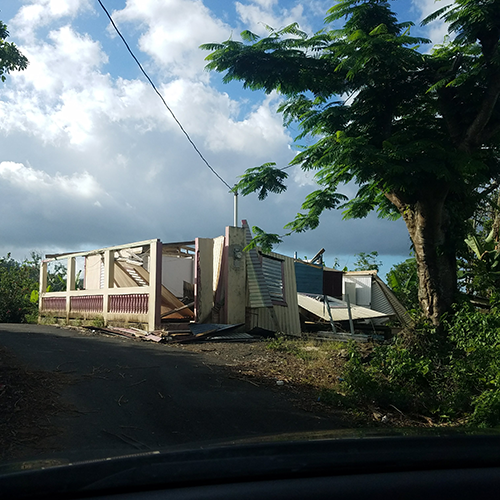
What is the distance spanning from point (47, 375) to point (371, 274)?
638 inches

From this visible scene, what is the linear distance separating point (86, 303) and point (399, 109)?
1158cm

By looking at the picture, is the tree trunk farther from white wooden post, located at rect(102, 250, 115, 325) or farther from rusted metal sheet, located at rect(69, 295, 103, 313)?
rusted metal sheet, located at rect(69, 295, 103, 313)

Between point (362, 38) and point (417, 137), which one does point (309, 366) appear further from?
point (362, 38)

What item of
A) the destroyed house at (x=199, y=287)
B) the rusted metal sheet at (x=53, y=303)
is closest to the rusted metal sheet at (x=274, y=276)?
the destroyed house at (x=199, y=287)

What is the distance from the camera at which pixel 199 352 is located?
9531mm

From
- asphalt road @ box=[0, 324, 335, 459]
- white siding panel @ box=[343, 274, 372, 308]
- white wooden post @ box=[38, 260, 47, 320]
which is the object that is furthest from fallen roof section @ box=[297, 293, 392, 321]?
white wooden post @ box=[38, 260, 47, 320]

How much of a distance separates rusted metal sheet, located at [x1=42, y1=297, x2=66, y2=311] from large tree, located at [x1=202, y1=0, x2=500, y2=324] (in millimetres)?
11462

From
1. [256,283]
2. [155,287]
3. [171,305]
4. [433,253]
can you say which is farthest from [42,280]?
[433,253]

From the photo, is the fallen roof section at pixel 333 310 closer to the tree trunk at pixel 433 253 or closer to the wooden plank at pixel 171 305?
the wooden plank at pixel 171 305

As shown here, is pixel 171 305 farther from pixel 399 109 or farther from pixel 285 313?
pixel 399 109

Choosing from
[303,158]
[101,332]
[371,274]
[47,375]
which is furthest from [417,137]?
[371,274]

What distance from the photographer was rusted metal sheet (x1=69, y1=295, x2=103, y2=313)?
15.0 meters

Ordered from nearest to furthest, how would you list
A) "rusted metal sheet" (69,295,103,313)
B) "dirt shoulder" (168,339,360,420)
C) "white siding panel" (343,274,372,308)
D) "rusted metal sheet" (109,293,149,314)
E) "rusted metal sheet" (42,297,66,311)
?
"dirt shoulder" (168,339,360,420) < "rusted metal sheet" (109,293,149,314) < "rusted metal sheet" (69,295,103,313) < "rusted metal sheet" (42,297,66,311) < "white siding panel" (343,274,372,308)

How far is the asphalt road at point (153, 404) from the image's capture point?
4582 mm
